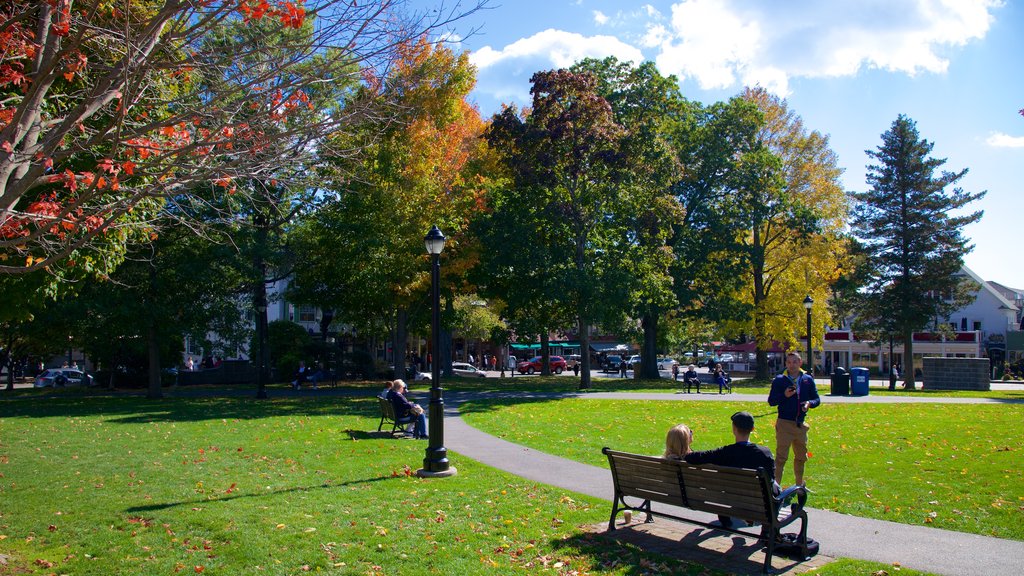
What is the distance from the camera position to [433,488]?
9.66 meters

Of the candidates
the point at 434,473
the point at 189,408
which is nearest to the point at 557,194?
the point at 189,408

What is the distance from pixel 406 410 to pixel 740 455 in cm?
900

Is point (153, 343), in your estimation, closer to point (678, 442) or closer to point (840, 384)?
point (678, 442)

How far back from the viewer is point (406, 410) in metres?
14.8

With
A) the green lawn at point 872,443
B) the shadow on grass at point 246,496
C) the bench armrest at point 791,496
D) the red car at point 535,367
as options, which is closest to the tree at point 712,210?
the green lawn at point 872,443

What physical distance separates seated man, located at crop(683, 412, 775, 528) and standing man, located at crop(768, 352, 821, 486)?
2246 mm

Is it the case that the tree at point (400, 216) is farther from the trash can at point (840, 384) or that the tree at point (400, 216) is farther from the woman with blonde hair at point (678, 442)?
the woman with blonde hair at point (678, 442)

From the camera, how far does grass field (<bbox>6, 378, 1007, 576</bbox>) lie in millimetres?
6449

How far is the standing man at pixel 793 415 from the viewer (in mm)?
9055

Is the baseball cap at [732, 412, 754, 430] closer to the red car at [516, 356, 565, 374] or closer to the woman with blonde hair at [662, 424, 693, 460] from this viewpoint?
the woman with blonde hair at [662, 424, 693, 460]

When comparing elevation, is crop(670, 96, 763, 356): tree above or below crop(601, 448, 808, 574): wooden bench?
above

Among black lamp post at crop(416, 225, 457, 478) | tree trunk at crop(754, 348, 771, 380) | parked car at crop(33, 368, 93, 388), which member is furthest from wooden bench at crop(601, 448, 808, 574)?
parked car at crop(33, 368, 93, 388)

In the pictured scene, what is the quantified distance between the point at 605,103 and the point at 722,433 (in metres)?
17.8

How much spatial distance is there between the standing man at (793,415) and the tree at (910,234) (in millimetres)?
34086
